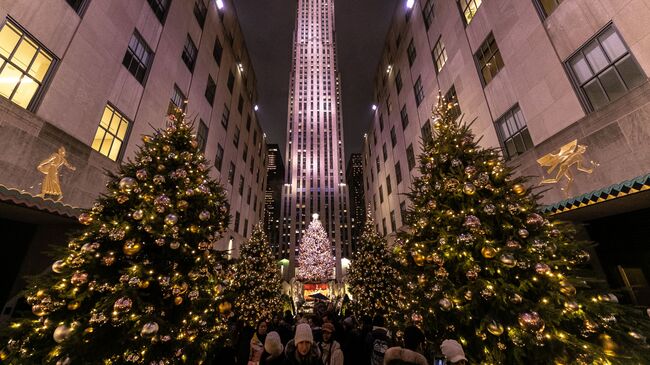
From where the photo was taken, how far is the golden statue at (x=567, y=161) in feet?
24.8

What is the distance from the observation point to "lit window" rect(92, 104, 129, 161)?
9836 millimetres

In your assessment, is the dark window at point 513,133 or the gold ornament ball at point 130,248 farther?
the dark window at point 513,133

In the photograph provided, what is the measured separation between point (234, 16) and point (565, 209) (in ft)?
95.9

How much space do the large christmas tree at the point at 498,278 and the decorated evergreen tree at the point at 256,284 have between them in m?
10.7

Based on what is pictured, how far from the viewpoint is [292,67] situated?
98875mm

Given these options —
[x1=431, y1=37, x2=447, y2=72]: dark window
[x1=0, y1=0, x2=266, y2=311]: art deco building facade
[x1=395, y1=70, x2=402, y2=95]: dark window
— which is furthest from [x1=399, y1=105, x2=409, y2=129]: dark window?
[x1=0, y1=0, x2=266, y2=311]: art deco building facade

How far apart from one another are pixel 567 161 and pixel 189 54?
67.5ft

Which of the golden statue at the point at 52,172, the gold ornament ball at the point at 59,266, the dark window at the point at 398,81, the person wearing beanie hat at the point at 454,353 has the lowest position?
the person wearing beanie hat at the point at 454,353

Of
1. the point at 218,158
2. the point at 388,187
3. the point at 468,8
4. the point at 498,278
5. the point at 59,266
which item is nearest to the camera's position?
the point at 59,266

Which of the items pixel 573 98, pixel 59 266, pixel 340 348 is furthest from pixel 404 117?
pixel 59 266

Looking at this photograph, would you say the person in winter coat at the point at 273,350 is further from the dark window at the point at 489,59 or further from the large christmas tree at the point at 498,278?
the dark window at the point at 489,59

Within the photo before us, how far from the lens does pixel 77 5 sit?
8719mm

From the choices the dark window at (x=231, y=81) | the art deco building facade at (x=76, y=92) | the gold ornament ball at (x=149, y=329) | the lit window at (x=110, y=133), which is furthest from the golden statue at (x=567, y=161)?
the dark window at (x=231, y=81)

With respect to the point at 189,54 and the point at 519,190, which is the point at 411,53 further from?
the point at 519,190
